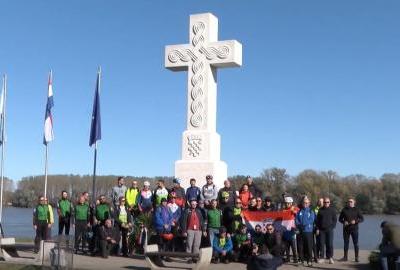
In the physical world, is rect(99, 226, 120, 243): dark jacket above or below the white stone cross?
below

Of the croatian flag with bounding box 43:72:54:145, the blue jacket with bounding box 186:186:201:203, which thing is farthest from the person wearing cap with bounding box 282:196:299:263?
the croatian flag with bounding box 43:72:54:145

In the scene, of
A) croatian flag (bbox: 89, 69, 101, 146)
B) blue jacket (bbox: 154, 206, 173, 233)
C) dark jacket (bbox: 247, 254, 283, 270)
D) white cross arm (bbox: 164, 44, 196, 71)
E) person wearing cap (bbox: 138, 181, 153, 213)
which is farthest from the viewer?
croatian flag (bbox: 89, 69, 101, 146)

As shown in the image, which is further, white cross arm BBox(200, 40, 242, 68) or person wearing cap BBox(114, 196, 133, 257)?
white cross arm BBox(200, 40, 242, 68)

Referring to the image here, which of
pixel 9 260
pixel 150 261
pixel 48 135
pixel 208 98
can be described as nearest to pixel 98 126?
pixel 48 135

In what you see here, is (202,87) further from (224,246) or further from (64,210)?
(224,246)

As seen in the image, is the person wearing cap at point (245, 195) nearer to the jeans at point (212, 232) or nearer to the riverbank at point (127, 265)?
the jeans at point (212, 232)

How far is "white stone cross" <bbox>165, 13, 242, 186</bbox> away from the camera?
54.5 ft

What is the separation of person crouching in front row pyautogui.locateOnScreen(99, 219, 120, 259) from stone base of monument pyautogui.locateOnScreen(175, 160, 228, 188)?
8.72ft

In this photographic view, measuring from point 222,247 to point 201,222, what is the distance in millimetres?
724

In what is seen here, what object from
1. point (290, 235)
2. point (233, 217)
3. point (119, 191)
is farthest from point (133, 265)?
point (290, 235)

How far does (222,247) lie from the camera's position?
13523mm

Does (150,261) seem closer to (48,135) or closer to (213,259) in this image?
(213,259)

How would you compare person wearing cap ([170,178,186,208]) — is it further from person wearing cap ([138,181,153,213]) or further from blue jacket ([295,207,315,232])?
blue jacket ([295,207,315,232])

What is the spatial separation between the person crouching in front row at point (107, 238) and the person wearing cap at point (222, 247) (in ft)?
8.44
